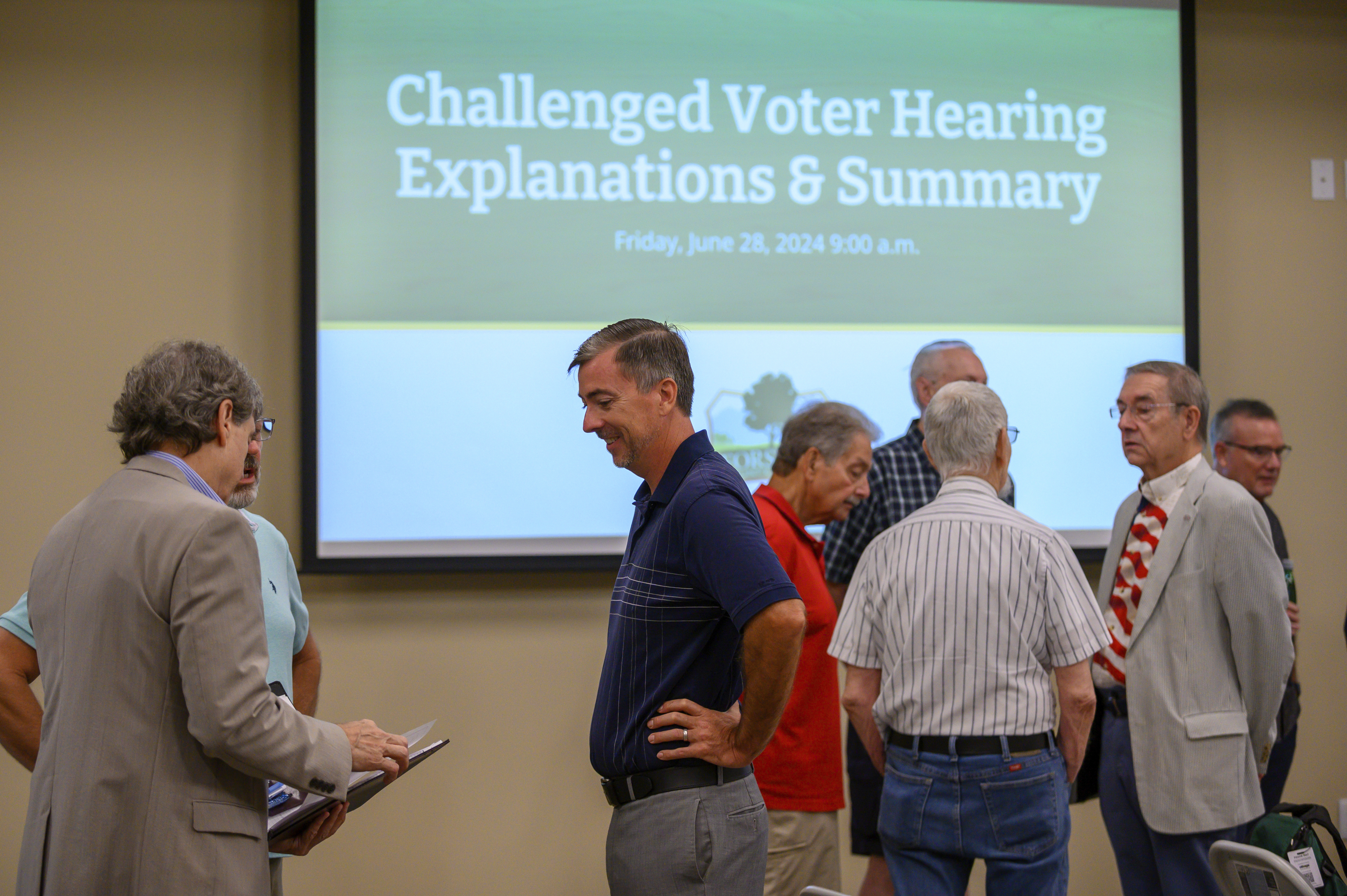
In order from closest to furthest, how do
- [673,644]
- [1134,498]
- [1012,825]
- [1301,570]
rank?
1. [673,644]
2. [1012,825]
3. [1134,498]
4. [1301,570]

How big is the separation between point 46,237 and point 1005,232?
3128mm

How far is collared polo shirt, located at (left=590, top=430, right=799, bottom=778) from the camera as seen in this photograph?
5.12ft

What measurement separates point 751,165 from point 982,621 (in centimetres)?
199

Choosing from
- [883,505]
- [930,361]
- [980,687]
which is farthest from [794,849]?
[930,361]

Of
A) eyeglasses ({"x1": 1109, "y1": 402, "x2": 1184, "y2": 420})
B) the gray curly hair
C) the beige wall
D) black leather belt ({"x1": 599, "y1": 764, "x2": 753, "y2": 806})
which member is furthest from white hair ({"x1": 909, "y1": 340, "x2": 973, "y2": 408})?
the gray curly hair

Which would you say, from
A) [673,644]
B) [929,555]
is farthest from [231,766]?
[929,555]

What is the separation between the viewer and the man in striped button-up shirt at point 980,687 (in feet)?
6.41

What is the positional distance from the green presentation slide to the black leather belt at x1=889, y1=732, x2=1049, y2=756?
1800 mm

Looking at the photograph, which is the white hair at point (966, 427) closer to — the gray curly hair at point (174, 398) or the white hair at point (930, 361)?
the white hair at point (930, 361)

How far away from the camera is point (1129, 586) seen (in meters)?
2.54

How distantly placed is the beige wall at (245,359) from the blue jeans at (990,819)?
5.24 feet

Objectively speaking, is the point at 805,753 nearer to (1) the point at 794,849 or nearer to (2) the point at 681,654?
(1) the point at 794,849

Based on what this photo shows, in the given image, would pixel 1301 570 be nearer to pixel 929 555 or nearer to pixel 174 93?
pixel 929 555

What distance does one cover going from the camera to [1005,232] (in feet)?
11.8
